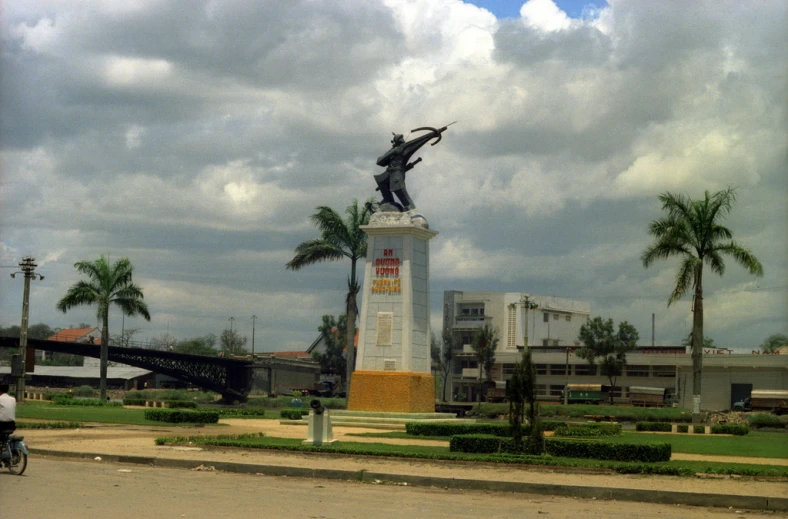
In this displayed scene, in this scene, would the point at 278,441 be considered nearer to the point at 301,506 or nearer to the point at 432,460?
the point at 432,460

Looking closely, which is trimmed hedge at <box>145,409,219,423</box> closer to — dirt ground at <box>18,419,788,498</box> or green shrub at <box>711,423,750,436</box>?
dirt ground at <box>18,419,788,498</box>

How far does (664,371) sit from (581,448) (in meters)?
68.4

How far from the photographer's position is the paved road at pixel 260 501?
13188 mm

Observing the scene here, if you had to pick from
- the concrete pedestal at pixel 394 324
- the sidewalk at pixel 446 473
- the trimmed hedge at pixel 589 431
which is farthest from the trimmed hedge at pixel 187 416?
the trimmed hedge at pixel 589 431

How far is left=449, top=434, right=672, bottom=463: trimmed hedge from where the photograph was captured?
67.8 ft

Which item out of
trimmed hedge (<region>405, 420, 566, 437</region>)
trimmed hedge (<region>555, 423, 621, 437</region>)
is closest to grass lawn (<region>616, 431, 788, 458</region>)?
trimmed hedge (<region>555, 423, 621, 437</region>)

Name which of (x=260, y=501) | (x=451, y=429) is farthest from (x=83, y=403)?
(x=260, y=501)

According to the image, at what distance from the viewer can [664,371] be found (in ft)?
284

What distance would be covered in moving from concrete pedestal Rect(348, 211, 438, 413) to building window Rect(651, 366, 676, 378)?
52.9 m

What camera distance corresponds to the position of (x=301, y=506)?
14109 millimetres

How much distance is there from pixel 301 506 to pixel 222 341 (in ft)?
463

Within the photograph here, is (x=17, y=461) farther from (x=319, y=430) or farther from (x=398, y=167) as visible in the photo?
(x=398, y=167)

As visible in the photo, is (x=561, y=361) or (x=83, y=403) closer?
(x=83, y=403)

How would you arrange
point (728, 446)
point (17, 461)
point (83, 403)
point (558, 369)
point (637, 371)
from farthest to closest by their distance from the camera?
point (558, 369), point (637, 371), point (83, 403), point (728, 446), point (17, 461)
